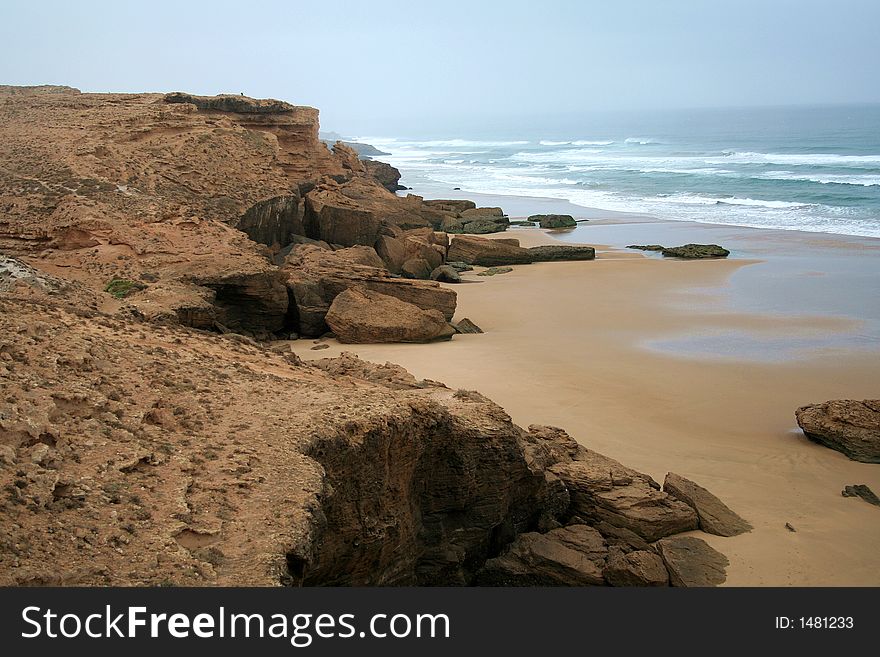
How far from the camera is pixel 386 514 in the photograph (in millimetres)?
6414

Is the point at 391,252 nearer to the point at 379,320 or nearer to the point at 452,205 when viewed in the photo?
the point at 379,320

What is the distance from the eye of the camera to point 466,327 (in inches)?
611

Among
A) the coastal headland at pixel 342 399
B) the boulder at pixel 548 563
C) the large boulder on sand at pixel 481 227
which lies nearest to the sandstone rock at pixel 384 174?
the large boulder on sand at pixel 481 227

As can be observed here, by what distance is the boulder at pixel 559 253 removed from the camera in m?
23.8

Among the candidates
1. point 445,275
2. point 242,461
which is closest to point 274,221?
point 445,275

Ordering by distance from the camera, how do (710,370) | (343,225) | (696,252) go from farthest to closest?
1. (696,252)
2. (343,225)
3. (710,370)

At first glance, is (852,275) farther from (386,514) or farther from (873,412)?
(386,514)

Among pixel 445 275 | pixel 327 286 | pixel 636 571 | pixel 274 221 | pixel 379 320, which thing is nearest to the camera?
pixel 636 571

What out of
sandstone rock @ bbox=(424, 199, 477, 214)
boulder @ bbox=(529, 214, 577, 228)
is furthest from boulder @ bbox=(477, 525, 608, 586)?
sandstone rock @ bbox=(424, 199, 477, 214)

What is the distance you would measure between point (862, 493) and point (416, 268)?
1237 centimetres

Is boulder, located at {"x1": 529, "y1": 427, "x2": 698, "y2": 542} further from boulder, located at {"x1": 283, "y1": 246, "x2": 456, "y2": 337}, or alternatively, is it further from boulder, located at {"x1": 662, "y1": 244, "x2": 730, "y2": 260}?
boulder, located at {"x1": 662, "y1": 244, "x2": 730, "y2": 260}

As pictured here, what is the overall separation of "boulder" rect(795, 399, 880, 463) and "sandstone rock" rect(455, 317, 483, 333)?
623 cm

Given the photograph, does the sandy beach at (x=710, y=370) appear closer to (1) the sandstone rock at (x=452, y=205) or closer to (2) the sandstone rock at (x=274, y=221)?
(2) the sandstone rock at (x=274, y=221)
